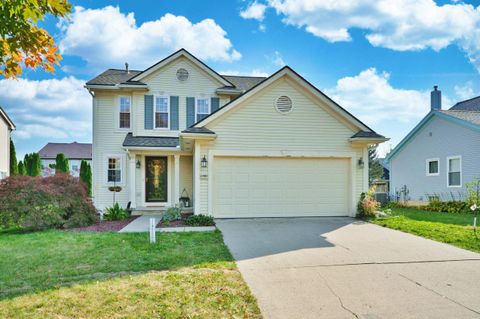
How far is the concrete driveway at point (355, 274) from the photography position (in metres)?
3.93

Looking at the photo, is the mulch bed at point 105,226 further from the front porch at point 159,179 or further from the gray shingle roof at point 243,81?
the gray shingle roof at point 243,81

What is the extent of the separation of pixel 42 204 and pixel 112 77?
7.92m

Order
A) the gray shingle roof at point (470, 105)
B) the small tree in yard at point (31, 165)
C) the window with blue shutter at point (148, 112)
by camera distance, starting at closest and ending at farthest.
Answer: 1. the window with blue shutter at point (148, 112)
2. the gray shingle roof at point (470, 105)
3. the small tree in yard at point (31, 165)

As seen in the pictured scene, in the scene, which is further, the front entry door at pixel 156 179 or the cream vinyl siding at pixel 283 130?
the front entry door at pixel 156 179

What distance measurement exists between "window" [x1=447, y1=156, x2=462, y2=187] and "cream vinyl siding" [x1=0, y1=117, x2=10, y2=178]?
1141 inches

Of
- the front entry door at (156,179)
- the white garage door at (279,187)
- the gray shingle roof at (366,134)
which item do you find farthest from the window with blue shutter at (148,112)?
the gray shingle roof at (366,134)

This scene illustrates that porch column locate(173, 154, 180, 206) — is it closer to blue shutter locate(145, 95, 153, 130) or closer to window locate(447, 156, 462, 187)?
blue shutter locate(145, 95, 153, 130)

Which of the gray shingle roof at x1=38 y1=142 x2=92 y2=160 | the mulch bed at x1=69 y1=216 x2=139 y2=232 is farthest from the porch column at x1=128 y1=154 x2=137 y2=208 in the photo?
the gray shingle roof at x1=38 y1=142 x2=92 y2=160

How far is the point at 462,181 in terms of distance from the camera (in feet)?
52.7

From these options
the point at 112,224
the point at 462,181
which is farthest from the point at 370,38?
the point at 112,224

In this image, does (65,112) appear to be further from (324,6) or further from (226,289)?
(226,289)

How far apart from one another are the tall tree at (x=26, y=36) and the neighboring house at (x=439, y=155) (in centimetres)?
1785

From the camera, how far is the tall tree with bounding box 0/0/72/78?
3.17 m

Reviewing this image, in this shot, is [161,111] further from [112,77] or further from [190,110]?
[112,77]
